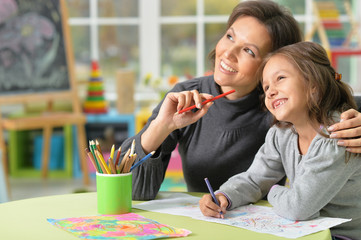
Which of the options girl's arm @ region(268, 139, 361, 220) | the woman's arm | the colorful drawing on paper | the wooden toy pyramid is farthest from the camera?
the wooden toy pyramid

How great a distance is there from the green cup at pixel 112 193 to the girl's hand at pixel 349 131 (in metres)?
0.51

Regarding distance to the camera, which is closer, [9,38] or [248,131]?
[248,131]

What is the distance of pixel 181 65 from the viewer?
5285 mm

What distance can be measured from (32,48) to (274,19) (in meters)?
3.06

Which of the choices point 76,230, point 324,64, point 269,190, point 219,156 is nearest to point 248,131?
point 219,156

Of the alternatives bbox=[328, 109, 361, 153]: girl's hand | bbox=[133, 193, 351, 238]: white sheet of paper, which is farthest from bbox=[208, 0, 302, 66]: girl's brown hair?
bbox=[133, 193, 351, 238]: white sheet of paper

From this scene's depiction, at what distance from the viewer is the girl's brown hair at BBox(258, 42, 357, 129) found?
1.43 metres

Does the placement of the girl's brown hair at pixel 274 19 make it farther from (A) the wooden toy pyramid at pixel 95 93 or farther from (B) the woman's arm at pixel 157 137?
(A) the wooden toy pyramid at pixel 95 93

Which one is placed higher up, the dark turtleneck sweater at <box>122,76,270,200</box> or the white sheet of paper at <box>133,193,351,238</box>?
the dark turtleneck sweater at <box>122,76,270,200</box>

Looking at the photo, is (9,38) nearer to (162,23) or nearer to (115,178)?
(162,23)

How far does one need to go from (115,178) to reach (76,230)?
0.60 ft

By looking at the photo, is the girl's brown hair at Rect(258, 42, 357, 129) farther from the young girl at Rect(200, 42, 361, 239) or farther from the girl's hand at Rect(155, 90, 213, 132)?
the girl's hand at Rect(155, 90, 213, 132)

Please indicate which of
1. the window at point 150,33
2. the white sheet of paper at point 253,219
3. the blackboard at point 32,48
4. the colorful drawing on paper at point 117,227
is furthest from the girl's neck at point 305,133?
the window at point 150,33

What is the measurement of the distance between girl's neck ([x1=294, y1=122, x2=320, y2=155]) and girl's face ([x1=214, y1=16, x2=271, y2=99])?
1.01ft
